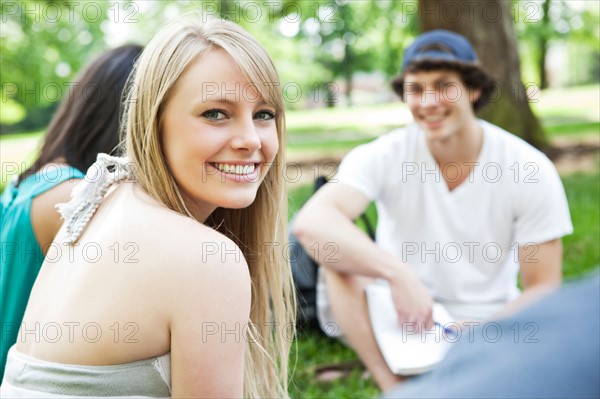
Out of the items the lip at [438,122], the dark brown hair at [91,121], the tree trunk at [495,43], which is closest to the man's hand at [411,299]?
the lip at [438,122]

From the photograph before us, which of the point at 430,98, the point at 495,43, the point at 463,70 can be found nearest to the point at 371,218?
the point at 495,43

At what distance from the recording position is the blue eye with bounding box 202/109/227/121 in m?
1.93

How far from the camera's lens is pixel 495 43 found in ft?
26.8

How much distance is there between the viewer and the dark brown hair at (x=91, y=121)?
2834 millimetres

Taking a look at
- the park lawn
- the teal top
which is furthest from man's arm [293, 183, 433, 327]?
the teal top

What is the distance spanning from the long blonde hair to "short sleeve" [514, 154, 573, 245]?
55.2 inches

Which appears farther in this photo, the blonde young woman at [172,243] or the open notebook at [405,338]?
the open notebook at [405,338]

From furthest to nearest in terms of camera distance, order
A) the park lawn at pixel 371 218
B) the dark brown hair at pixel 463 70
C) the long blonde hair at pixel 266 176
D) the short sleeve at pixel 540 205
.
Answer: the dark brown hair at pixel 463 70 → the park lawn at pixel 371 218 → the short sleeve at pixel 540 205 → the long blonde hair at pixel 266 176

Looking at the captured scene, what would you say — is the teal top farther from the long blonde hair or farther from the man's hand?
the man's hand

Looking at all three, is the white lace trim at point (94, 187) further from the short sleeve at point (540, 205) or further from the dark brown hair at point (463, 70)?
the dark brown hair at point (463, 70)

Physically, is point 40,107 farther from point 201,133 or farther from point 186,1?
point 201,133

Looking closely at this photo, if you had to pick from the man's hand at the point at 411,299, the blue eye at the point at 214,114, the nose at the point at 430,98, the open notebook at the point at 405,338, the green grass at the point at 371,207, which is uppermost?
the blue eye at the point at 214,114

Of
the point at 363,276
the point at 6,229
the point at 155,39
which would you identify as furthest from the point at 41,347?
the point at 363,276

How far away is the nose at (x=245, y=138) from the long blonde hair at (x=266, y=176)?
0.29 ft
